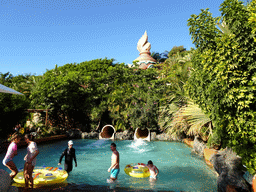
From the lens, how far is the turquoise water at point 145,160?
621 centimetres

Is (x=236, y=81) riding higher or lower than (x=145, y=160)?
higher

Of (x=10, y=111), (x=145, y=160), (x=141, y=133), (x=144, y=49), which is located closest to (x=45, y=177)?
(x=145, y=160)

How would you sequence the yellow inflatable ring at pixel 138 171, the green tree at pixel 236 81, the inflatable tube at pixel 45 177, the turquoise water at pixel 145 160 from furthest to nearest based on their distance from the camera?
the yellow inflatable ring at pixel 138 171 < the turquoise water at pixel 145 160 < the inflatable tube at pixel 45 177 < the green tree at pixel 236 81

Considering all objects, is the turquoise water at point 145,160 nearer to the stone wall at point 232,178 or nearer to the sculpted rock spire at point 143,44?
the stone wall at point 232,178

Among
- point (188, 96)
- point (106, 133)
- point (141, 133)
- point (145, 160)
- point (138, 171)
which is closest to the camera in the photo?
point (138, 171)

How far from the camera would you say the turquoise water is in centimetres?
621

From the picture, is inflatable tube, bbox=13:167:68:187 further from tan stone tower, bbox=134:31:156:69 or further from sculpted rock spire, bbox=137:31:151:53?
sculpted rock spire, bbox=137:31:151:53

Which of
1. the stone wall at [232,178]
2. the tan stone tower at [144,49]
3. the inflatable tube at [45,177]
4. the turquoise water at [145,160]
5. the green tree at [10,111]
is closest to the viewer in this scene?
the stone wall at [232,178]

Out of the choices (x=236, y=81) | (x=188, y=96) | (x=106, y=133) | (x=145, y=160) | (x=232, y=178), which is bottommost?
(x=145, y=160)

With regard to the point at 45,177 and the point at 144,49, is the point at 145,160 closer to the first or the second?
the point at 45,177

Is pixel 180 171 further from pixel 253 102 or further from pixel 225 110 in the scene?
pixel 253 102

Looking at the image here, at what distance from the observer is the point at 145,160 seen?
10.2m

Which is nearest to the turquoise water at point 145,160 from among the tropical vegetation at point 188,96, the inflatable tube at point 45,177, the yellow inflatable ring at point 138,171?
the yellow inflatable ring at point 138,171

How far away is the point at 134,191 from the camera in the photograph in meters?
4.82
